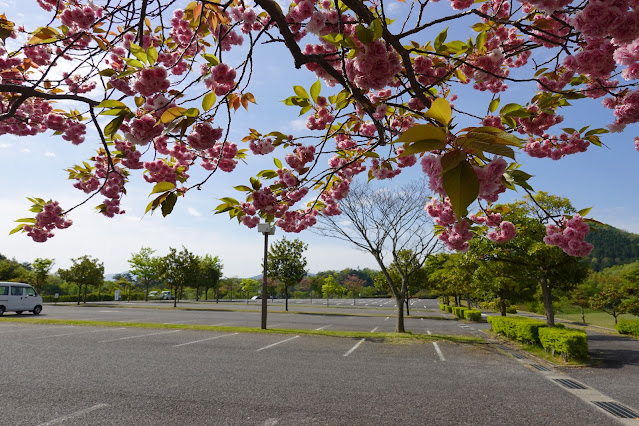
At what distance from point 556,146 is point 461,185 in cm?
399

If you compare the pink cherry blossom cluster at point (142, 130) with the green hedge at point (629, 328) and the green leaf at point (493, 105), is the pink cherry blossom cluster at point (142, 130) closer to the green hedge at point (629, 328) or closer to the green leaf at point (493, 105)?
the green leaf at point (493, 105)

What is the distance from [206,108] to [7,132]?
3831mm

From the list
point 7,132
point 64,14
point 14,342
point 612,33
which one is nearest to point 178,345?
point 14,342

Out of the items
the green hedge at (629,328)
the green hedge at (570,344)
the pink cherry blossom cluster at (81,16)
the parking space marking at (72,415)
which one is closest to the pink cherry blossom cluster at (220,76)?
the pink cherry blossom cluster at (81,16)

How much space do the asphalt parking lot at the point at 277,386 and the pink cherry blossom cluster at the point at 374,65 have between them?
155 inches

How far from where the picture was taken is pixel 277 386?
5457mm

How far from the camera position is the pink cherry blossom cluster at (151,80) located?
1.97 meters

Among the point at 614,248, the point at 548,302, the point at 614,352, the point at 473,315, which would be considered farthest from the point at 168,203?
the point at 614,248

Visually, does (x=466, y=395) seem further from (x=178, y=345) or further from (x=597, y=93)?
(x=178, y=345)

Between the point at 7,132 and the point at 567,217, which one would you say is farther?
the point at 7,132

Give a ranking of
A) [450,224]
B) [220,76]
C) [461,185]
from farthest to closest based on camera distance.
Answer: [450,224] < [220,76] < [461,185]

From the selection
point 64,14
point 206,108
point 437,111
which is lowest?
point 437,111

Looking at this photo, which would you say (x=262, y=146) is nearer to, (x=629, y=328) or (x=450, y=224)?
(x=450, y=224)

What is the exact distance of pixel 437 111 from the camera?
91 cm
